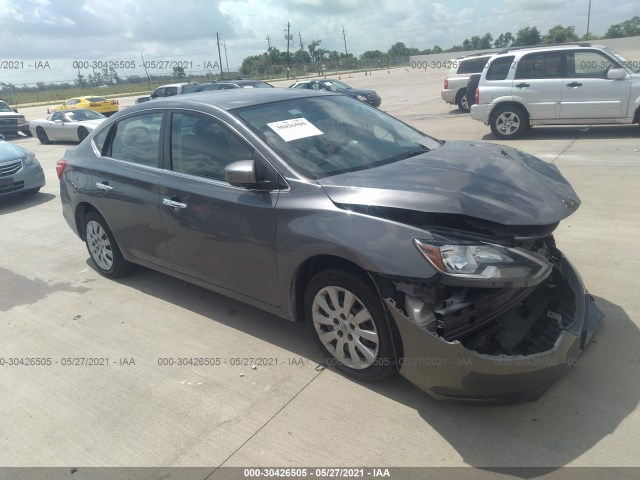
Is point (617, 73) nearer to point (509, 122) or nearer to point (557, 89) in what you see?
point (557, 89)

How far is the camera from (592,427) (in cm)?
268

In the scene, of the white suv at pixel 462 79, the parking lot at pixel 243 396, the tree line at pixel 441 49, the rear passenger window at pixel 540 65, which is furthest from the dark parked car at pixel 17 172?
the tree line at pixel 441 49

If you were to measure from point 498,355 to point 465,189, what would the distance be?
91cm

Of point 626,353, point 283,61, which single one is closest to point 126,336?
point 626,353

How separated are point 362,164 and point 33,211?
6890 millimetres

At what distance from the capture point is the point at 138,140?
4.48 meters

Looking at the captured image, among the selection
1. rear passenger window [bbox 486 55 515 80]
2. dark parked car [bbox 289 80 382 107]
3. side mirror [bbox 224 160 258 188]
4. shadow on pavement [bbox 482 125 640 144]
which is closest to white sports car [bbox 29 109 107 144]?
dark parked car [bbox 289 80 382 107]

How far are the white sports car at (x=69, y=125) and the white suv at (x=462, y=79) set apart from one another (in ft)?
38.7

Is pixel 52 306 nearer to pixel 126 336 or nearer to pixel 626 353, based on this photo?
pixel 126 336

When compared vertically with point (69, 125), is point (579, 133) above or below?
below

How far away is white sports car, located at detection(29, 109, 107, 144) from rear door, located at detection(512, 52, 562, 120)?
43.3 feet

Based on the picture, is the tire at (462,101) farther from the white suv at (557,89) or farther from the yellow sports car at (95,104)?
the yellow sports car at (95,104)

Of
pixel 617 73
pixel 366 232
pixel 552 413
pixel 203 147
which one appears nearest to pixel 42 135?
pixel 203 147

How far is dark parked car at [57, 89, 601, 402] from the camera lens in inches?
105
